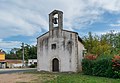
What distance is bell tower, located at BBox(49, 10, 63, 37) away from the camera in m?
27.9

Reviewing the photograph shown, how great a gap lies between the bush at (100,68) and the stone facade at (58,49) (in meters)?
3.20

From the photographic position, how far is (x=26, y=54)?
222 ft

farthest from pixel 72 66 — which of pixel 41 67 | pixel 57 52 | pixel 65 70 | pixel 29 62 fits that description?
pixel 29 62

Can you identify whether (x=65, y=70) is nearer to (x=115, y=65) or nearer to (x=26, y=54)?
(x=115, y=65)

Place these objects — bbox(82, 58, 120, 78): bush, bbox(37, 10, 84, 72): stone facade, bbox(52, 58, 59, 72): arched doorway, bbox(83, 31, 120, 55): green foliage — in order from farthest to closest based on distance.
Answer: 1. bbox(83, 31, 120, 55): green foliage
2. bbox(52, 58, 59, 72): arched doorway
3. bbox(37, 10, 84, 72): stone facade
4. bbox(82, 58, 120, 78): bush

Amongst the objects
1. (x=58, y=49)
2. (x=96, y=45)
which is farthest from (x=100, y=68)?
(x=96, y=45)

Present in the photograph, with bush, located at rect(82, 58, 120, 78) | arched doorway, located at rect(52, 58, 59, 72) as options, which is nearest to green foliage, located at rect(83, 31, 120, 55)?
arched doorway, located at rect(52, 58, 59, 72)

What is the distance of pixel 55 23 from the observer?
2859 centimetres

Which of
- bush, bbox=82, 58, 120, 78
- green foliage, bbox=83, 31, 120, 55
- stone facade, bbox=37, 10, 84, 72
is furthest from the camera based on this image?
→ green foliage, bbox=83, 31, 120, 55

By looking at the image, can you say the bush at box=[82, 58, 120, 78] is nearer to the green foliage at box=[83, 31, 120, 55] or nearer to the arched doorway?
the arched doorway

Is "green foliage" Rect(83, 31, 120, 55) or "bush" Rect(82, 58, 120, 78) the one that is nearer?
"bush" Rect(82, 58, 120, 78)

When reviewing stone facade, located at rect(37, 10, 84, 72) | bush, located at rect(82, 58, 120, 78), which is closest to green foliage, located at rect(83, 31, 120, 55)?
stone facade, located at rect(37, 10, 84, 72)

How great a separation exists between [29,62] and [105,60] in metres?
45.6

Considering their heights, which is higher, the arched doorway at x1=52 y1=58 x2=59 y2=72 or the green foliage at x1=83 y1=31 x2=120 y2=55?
the green foliage at x1=83 y1=31 x2=120 y2=55
